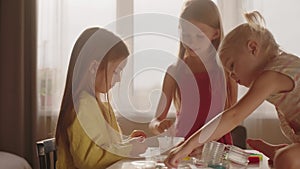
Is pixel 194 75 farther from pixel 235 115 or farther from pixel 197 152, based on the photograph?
pixel 235 115

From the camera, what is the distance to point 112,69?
5.20ft

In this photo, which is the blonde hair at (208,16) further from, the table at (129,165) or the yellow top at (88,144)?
the yellow top at (88,144)

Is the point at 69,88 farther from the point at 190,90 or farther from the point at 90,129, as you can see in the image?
the point at 190,90

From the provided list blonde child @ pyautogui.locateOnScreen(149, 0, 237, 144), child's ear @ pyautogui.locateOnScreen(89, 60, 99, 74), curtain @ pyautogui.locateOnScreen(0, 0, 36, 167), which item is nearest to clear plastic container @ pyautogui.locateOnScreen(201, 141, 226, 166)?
blonde child @ pyautogui.locateOnScreen(149, 0, 237, 144)

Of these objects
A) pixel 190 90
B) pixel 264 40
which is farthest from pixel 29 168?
pixel 264 40

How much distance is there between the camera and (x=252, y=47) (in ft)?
4.13

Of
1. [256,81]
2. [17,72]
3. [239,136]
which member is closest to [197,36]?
[256,81]

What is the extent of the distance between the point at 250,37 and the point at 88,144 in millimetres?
596

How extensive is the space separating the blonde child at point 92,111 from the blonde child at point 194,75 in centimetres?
21

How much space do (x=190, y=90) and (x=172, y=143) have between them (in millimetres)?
430

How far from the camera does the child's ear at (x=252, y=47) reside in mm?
1254

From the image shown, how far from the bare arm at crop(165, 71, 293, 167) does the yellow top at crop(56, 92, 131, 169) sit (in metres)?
0.39

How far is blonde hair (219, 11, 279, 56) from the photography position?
4.11 feet

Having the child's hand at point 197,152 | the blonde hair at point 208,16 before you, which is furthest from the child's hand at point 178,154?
the blonde hair at point 208,16
